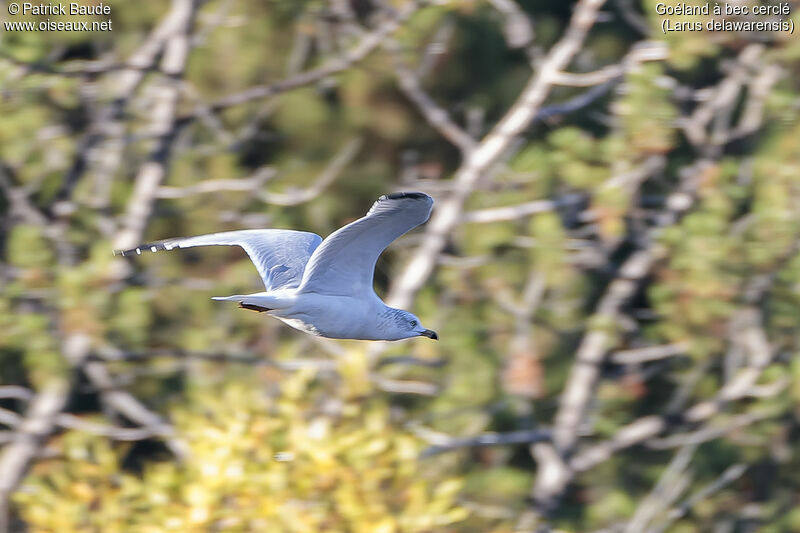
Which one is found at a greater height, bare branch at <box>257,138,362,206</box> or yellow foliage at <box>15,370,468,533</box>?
bare branch at <box>257,138,362,206</box>

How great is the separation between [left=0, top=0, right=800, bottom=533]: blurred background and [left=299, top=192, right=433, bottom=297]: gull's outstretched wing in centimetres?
168

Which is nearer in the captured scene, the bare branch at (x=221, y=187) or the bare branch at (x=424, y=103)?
the bare branch at (x=221, y=187)

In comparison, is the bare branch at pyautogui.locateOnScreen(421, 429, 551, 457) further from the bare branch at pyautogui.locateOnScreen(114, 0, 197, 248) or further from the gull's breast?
the gull's breast

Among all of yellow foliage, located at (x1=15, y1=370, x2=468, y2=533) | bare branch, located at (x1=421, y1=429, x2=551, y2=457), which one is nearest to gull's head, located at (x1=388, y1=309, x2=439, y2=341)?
yellow foliage, located at (x1=15, y1=370, x2=468, y2=533)

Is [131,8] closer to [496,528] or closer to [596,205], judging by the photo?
[596,205]

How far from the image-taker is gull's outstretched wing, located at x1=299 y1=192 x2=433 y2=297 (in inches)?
130

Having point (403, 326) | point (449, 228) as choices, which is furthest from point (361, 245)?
point (449, 228)

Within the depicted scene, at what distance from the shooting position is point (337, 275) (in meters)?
3.74

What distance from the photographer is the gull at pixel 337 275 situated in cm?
342

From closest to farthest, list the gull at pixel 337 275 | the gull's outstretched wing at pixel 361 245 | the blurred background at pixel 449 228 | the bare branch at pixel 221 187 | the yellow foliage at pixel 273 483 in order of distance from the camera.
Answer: the gull's outstretched wing at pixel 361 245 → the gull at pixel 337 275 → the yellow foliage at pixel 273 483 → the blurred background at pixel 449 228 → the bare branch at pixel 221 187

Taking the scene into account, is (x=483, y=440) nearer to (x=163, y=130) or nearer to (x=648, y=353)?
(x=648, y=353)

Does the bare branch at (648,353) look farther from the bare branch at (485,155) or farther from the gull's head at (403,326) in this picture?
the gull's head at (403,326)

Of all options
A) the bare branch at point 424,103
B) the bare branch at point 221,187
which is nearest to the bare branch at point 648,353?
the bare branch at point 424,103

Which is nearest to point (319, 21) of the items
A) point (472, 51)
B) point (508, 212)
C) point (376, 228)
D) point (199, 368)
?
point (472, 51)
